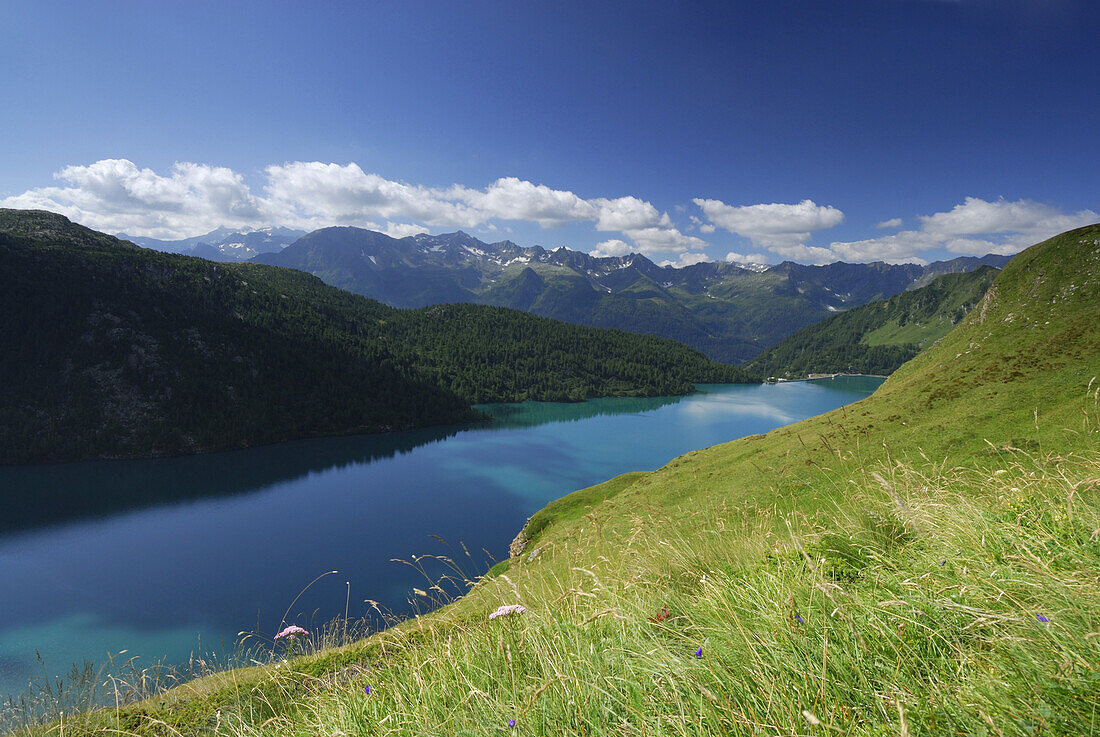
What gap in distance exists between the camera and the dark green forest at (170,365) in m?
96.7

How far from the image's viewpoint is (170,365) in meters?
114

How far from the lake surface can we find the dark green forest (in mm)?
11054

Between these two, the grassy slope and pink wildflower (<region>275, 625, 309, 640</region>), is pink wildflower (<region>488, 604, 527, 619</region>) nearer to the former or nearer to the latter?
the grassy slope

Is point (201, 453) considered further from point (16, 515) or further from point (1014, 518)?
point (1014, 518)

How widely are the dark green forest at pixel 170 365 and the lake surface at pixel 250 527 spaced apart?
11.1 metres

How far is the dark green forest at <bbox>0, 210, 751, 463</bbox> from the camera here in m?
96.7

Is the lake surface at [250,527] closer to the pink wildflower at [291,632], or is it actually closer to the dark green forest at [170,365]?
the pink wildflower at [291,632]

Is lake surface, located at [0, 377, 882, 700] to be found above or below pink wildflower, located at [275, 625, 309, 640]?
below

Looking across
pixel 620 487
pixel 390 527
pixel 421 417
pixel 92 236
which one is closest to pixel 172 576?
pixel 390 527

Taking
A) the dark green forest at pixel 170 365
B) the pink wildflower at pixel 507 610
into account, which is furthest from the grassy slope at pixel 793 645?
the dark green forest at pixel 170 365

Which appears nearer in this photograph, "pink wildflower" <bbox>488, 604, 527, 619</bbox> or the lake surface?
"pink wildflower" <bbox>488, 604, 527, 619</bbox>

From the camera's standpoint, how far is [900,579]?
2510 millimetres

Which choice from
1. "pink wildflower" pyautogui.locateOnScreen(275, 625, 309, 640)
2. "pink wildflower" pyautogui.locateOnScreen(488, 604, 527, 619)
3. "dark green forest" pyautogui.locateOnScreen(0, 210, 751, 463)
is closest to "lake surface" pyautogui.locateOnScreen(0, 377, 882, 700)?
"pink wildflower" pyautogui.locateOnScreen(275, 625, 309, 640)

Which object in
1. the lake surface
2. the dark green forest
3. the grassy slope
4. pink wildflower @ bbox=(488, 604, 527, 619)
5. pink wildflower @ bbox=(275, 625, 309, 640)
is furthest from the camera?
the dark green forest
